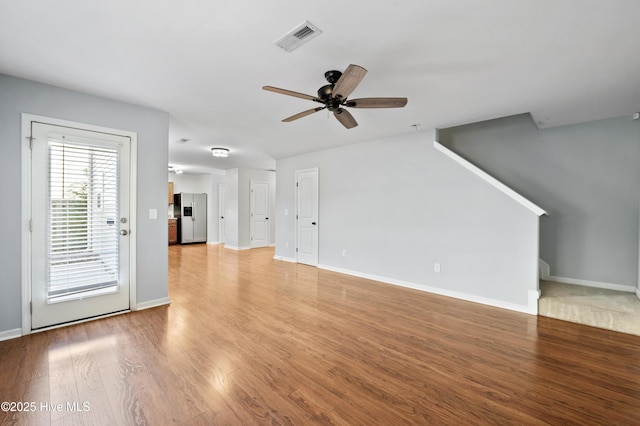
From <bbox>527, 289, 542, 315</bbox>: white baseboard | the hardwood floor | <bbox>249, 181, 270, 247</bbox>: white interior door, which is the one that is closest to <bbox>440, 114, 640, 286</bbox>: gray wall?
<bbox>527, 289, 542, 315</bbox>: white baseboard

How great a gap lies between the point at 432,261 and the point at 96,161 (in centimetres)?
477

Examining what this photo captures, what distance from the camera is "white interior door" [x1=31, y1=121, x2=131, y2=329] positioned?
2.81 meters

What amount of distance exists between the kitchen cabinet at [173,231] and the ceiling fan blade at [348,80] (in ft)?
29.2

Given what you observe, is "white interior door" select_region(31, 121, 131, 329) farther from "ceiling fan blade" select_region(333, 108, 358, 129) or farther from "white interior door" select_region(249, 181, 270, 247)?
"white interior door" select_region(249, 181, 270, 247)

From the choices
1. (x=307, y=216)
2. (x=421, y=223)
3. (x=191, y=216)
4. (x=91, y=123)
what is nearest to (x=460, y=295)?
(x=421, y=223)

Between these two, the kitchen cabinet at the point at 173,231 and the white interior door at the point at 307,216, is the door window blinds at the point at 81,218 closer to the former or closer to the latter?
the white interior door at the point at 307,216

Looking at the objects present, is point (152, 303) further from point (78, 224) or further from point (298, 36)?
point (298, 36)

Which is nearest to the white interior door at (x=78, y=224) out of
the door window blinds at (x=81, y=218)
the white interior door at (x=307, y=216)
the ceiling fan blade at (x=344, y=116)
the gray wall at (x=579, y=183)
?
the door window blinds at (x=81, y=218)

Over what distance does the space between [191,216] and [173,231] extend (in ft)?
2.59

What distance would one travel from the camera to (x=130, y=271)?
3365 millimetres

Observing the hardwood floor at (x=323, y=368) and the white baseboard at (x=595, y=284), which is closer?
the hardwood floor at (x=323, y=368)

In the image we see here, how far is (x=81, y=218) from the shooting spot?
3.01 m

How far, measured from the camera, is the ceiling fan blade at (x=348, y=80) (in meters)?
1.94

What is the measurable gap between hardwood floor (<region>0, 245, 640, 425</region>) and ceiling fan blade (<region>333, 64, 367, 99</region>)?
230 cm
